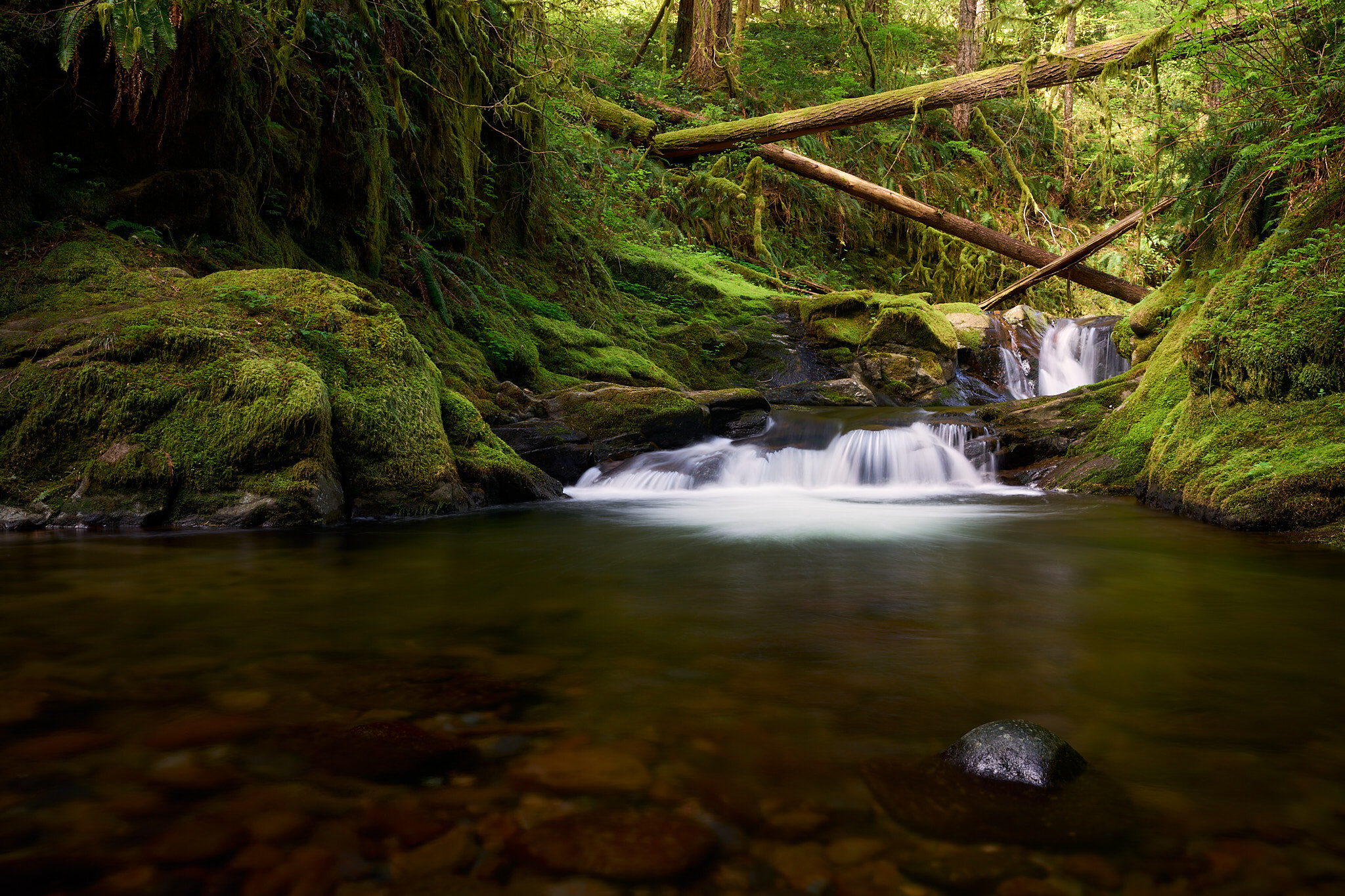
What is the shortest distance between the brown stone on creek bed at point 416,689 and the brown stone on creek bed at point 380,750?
0.14 metres

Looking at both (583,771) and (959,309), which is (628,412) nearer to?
(583,771)

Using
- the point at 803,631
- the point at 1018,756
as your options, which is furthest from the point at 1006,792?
the point at 803,631

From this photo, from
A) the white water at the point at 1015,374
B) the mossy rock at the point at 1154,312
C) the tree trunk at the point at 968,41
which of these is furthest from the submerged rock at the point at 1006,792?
the tree trunk at the point at 968,41

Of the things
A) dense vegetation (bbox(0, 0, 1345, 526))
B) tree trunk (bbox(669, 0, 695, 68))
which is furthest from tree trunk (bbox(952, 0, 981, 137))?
tree trunk (bbox(669, 0, 695, 68))

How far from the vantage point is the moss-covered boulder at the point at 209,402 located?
4.87 meters

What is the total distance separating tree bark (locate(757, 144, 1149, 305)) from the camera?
12773 mm

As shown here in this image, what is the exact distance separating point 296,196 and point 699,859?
7890 millimetres

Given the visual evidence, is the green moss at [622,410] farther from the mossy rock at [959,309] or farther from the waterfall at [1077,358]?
the mossy rock at [959,309]

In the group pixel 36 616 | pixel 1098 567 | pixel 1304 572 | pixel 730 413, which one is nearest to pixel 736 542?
pixel 1098 567

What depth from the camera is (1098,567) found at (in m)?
4.30

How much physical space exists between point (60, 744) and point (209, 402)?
3.80m

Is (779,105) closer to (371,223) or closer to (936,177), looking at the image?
(936,177)

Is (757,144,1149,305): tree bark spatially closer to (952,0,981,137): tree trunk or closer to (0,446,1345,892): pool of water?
(952,0,981,137): tree trunk

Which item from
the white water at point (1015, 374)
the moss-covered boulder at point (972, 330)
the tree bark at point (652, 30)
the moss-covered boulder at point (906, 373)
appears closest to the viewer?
the tree bark at point (652, 30)
